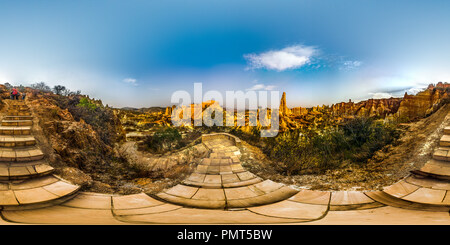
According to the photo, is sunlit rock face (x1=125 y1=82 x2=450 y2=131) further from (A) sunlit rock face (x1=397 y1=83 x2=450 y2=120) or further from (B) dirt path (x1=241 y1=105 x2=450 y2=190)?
(B) dirt path (x1=241 y1=105 x2=450 y2=190)

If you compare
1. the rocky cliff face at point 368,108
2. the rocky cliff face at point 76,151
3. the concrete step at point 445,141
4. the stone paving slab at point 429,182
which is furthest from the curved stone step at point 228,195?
the rocky cliff face at point 368,108

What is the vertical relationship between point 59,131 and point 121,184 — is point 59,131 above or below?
above

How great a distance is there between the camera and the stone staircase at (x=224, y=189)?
7.30 ft

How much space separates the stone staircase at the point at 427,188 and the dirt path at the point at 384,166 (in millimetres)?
170

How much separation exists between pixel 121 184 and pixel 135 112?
Result: 313 inches

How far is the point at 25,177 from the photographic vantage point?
2393 millimetres

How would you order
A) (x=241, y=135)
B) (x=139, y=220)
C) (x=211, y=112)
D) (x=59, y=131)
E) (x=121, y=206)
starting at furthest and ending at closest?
(x=211, y=112)
(x=241, y=135)
(x=59, y=131)
(x=121, y=206)
(x=139, y=220)

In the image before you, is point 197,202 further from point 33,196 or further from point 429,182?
point 429,182

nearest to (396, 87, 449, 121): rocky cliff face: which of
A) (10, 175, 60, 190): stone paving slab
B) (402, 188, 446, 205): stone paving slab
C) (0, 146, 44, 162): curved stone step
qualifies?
(402, 188, 446, 205): stone paving slab

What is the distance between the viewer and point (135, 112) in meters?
10.3

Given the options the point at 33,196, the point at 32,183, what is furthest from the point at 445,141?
the point at 32,183

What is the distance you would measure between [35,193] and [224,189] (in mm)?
2224

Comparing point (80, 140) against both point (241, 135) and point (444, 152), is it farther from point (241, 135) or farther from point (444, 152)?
point (444, 152)

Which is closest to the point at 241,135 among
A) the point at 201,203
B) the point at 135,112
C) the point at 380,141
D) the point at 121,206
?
the point at 380,141
